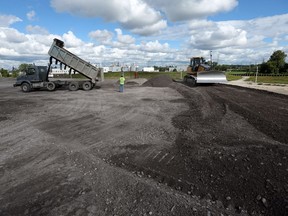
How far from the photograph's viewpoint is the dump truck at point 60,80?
19.2 meters

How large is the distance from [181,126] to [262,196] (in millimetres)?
4499

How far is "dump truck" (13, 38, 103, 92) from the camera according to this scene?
19234 millimetres

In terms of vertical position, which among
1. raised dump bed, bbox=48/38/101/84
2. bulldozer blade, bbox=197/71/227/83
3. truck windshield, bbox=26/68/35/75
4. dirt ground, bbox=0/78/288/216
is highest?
raised dump bed, bbox=48/38/101/84

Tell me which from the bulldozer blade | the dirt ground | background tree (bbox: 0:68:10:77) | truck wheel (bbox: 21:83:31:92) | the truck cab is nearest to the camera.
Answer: the dirt ground

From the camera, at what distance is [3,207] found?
3.59m

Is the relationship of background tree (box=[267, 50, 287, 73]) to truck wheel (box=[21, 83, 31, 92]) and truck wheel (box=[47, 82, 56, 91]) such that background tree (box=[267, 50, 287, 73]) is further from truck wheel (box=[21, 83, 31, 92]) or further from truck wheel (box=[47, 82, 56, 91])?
truck wheel (box=[21, 83, 31, 92])

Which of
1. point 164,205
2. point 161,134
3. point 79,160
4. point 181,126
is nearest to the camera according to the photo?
point 164,205

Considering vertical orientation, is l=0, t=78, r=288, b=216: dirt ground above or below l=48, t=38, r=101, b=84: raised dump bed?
below

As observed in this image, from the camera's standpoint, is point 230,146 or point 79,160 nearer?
point 79,160

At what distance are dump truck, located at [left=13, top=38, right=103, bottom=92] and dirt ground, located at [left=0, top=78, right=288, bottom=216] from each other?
1138 centimetres

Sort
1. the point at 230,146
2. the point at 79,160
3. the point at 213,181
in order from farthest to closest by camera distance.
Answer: the point at 230,146 < the point at 79,160 < the point at 213,181

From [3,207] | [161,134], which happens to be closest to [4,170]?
[3,207]

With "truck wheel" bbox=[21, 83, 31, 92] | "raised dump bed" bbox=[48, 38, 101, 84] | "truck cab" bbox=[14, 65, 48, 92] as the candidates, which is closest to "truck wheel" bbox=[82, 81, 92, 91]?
"raised dump bed" bbox=[48, 38, 101, 84]

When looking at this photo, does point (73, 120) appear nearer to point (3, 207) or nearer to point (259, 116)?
point (3, 207)
